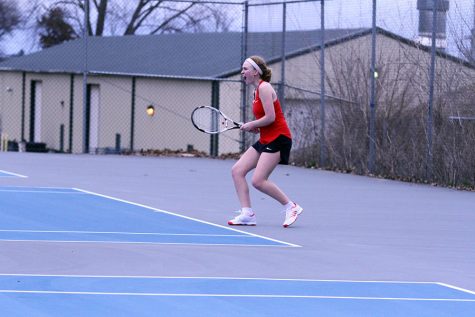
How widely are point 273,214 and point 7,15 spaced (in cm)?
2138

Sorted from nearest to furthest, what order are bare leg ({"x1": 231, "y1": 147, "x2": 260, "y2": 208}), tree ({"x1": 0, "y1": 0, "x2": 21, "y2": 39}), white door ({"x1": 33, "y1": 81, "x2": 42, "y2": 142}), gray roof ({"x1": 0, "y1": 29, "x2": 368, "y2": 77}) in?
1. bare leg ({"x1": 231, "y1": 147, "x2": 260, "y2": 208})
2. tree ({"x1": 0, "y1": 0, "x2": 21, "y2": 39})
3. gray roof ({"x1": 0, "y1": 29, "x2": 368, "y2": 77})
4. white door ({"x1": 33, "y1": 81, "x2": 42, "y2": 142})

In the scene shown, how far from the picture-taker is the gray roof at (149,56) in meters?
32.6

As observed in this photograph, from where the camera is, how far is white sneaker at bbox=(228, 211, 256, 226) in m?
12.3

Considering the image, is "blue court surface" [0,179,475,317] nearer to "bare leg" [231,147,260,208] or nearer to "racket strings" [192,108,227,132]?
"bare leg" [231,147,260,208]

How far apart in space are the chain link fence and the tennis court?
1.40m

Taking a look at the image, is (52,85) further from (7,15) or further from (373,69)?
(373,69)

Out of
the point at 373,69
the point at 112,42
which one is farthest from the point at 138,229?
the point at 112,42

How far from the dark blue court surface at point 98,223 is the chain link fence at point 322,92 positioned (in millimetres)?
6158

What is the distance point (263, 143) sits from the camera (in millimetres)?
12242

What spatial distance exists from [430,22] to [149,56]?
681 inches

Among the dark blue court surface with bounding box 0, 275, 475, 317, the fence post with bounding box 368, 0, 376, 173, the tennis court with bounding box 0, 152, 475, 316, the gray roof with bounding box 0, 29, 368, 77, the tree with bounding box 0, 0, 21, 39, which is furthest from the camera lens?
the gray roof with bounding box 0, 29, 368, 77

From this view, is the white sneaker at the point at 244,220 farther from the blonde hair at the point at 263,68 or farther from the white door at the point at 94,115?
the white door at the point at 94,115

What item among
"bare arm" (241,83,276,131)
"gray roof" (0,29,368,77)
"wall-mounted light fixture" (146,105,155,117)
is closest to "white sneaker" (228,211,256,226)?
"bare arm" (241,83,276,131)

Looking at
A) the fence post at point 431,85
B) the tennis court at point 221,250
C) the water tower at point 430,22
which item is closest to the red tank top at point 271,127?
the tennis court at point 221,250
